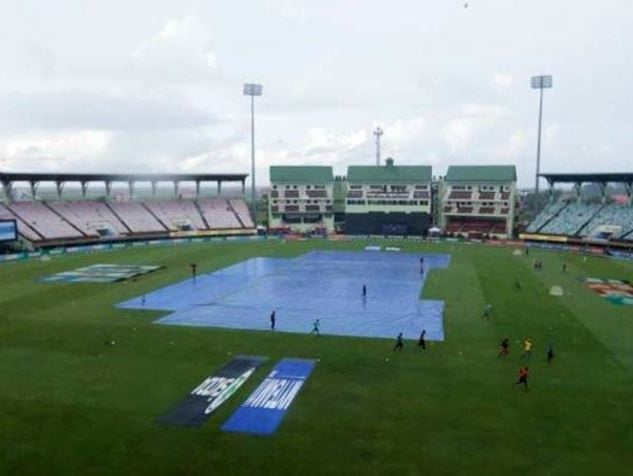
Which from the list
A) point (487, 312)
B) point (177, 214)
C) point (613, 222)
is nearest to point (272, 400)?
point (487, 312)

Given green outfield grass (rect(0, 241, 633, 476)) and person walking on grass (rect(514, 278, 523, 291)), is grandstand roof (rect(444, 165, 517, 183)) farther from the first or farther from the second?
green outfield grass (rect(0, 241, 633, 476))

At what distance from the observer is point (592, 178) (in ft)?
293

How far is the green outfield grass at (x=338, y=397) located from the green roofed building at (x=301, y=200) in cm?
6627

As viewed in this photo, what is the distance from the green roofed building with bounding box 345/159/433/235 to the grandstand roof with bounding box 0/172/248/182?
2321cm

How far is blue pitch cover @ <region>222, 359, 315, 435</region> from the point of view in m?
21.0

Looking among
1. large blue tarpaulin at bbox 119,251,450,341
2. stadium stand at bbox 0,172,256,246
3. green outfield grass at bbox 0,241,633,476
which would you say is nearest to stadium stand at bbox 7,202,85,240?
stadium stand at bbox 0,172,256,246

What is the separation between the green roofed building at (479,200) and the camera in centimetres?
9875

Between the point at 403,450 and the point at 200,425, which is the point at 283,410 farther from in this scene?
the point at 403,450

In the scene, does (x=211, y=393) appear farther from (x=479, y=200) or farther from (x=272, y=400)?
(x=479, y=200)

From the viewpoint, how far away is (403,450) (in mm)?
19031

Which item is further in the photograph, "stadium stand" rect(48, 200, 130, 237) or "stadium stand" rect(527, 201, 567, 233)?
"stadium stand" rect(527, 201, 567, 233)

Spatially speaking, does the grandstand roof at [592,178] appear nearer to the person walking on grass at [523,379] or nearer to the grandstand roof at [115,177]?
the grandstand roof at [115,177]

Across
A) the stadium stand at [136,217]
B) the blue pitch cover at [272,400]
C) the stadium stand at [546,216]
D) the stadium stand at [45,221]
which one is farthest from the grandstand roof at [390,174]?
the blue pitch cover at [272,400]

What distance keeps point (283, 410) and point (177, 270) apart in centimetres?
4029
